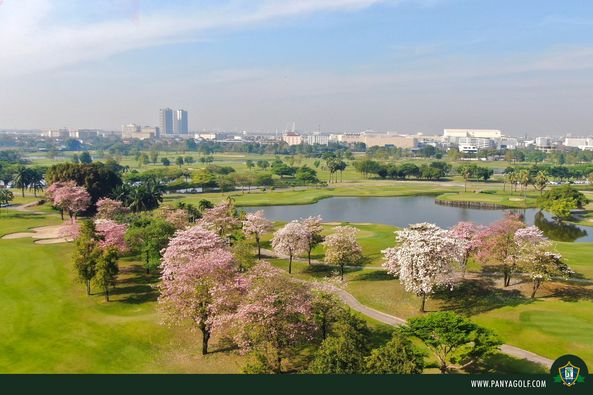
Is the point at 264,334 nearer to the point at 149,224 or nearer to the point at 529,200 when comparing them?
the point at 149,224

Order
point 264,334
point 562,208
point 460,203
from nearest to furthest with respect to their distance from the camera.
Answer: point 264,334, point 562,208, point 460,203

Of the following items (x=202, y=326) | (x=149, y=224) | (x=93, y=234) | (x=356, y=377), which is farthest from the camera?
(x=149, y=224)

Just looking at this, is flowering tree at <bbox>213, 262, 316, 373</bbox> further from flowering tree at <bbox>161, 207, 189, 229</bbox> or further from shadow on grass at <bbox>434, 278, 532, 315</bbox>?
flowering tree at <bbox>161, 207, 189, 229</bbox>

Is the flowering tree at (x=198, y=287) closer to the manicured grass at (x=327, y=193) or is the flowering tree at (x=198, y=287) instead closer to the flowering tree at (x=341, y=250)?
the flowering tree at (x=341, y=250)

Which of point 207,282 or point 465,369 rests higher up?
point 207,282

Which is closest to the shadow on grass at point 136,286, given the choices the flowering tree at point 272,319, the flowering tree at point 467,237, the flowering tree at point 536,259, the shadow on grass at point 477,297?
the flowering tree at point 272,319

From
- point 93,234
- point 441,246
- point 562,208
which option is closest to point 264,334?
point 441,246

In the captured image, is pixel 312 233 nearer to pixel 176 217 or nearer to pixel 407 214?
pixel 176 217
